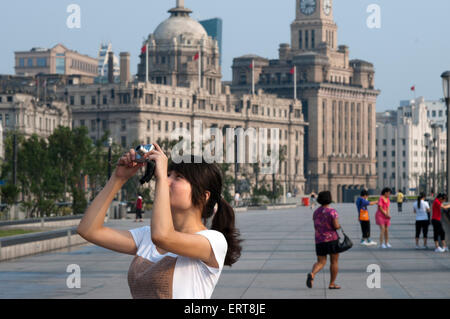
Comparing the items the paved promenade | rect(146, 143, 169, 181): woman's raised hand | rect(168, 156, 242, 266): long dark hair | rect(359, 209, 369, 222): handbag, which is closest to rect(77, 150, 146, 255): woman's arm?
rect(146, 143, 169, 181): woman's raised hand

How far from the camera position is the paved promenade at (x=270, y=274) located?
1778 centimetres

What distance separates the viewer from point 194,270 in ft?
18.0

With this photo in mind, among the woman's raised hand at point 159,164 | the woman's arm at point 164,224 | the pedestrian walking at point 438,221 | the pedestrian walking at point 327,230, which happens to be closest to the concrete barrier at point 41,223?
the pedestrian walking at point 438,221

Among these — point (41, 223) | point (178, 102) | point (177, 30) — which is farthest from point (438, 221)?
point (177, 30)

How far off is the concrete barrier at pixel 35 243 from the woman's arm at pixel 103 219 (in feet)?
65.7

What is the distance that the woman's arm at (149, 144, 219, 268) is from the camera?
5137 millimetres

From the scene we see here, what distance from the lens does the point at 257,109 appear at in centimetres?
18500

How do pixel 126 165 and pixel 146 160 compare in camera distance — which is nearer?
pixel 146 160

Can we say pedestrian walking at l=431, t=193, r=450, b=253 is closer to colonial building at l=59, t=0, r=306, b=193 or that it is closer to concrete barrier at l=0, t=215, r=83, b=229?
concrete barrier at l=0, t=215, r=83, b=229

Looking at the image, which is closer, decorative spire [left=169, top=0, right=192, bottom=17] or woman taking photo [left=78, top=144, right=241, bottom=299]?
woman taking photo [left=78, top=144, right=241, bottom=299]

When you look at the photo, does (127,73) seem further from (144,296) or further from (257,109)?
(144,296)

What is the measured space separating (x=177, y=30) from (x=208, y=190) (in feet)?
578

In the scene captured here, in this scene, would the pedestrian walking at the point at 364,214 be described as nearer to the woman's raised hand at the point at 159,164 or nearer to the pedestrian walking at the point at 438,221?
the pedestrian walking at the point at 438,221

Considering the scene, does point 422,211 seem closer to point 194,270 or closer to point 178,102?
point 194,270
